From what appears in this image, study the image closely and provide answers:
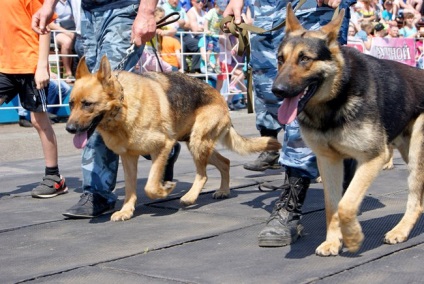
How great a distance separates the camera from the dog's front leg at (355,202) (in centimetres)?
409

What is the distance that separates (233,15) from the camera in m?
6.56

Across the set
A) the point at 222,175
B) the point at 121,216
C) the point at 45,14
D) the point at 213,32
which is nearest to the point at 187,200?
the point at 222,175

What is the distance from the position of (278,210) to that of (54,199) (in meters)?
2.46

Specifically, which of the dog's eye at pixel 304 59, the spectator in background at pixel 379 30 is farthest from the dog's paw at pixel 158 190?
the spectator in background at pixel 379 30

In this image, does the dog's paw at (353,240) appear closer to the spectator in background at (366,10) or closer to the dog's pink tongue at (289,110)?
the dog's pink tongue at (289,110)

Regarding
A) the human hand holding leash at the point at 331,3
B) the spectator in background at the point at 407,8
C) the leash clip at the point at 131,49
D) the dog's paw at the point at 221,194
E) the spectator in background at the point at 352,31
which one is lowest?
the spectator in background at the point at 407,8

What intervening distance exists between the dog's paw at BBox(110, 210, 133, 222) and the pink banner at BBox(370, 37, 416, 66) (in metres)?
10.2

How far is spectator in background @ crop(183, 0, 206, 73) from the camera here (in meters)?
14.4

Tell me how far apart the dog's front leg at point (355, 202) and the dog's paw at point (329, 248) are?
113 millimetres

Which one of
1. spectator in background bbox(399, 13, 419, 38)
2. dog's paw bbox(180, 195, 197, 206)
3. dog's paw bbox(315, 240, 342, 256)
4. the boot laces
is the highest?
the boot laces

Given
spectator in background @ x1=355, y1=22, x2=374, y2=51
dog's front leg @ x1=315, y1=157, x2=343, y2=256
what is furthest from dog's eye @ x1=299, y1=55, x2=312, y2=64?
spectator in background @ x1=355, y1=22, x2=374, y2=51

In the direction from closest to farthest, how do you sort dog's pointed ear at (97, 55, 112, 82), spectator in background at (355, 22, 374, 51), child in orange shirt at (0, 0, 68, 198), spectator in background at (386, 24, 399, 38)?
dog's pointed ear at (97, 55, 112, 82)
child in orange shirt at (0, 0, 68, 198)
spectator in background at (355, 22, 374, 51)
spectator in background at (386, 24, 399, 38)

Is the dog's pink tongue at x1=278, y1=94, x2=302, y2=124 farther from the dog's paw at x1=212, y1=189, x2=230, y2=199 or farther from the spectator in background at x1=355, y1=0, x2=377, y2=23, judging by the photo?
the spectator in background at x1=355, y1=0, x2=377, y2=23

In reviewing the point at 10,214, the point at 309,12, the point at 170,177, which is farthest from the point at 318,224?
the point at 10,214
